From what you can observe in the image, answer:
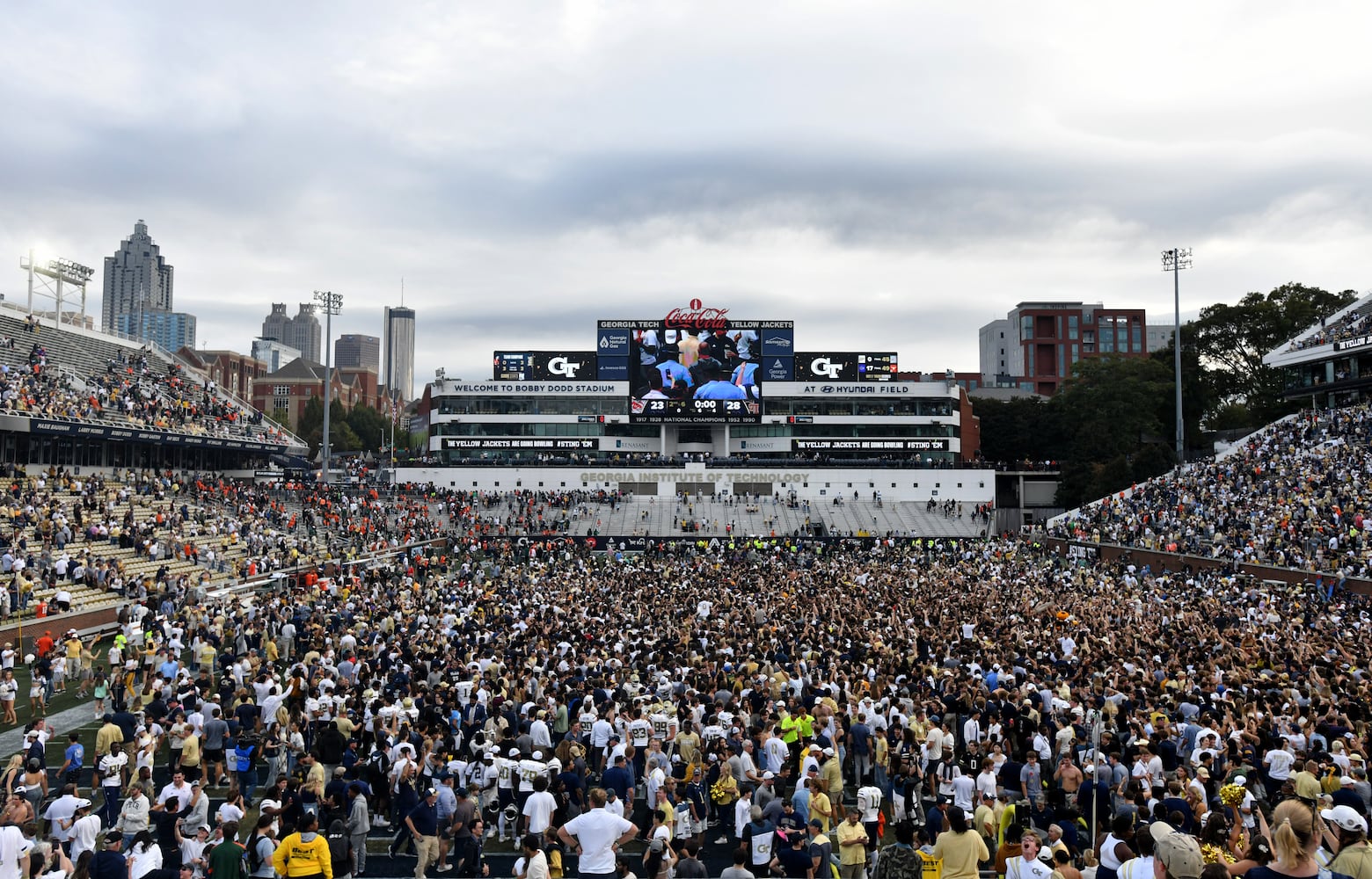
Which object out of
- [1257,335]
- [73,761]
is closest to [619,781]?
[73,761]

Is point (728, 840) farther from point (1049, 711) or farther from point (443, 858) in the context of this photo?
point (1049, 711)

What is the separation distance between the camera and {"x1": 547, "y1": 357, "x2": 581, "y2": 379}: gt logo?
76.0 meters

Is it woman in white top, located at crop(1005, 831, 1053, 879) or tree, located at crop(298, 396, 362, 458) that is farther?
tree, located at crop(298, 396, 362, 458)

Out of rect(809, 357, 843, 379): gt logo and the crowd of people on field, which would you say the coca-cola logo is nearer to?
rect(809, 357, 843, 379): gt logo

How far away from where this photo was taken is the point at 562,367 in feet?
250

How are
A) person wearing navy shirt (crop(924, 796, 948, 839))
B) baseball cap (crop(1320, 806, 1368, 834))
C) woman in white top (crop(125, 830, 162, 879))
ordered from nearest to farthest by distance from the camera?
baseball cap (crop(1320, 806, 1368, 834))
woman in white top (crop(125, 830, 162, 879))
person wearing navy shirt (crop(924, 796, 948, 839))

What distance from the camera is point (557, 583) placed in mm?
32250

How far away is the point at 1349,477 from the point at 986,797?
118 feet

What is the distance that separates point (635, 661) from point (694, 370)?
166 feet

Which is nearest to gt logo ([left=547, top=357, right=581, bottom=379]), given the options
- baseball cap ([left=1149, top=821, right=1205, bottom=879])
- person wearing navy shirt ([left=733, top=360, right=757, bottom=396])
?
person wearing navy shirt ([left=733, top=360, right=757, bottom=396])

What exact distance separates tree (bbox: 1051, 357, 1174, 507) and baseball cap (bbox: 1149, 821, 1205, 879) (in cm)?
5677

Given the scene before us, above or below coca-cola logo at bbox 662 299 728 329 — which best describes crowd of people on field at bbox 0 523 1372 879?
below

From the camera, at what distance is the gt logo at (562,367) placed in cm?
7600

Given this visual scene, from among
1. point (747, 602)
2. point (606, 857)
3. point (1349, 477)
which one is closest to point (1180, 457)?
point (1349, 477)
